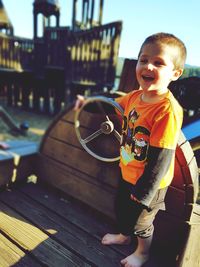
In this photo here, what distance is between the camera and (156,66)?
1.37 metres

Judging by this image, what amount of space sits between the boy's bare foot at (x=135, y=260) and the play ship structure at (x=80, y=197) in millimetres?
46

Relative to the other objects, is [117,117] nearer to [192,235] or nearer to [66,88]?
[192,235]

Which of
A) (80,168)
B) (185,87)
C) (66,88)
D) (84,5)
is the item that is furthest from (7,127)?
(84,5)

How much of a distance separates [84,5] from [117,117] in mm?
11119

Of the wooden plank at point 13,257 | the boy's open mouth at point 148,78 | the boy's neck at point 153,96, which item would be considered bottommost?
the wooden plank at point 13,257

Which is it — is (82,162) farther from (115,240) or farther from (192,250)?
(192,250)

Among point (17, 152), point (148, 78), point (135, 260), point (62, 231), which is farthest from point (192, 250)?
point (17, 152)

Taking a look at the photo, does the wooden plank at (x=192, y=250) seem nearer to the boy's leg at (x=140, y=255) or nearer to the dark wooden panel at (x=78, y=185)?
the boy's leg at (x=140, y=255)

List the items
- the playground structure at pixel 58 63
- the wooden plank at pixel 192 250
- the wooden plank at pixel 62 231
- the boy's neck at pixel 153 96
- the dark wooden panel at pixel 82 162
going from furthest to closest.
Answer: the playground structure at pixel 58 63
the dark wooden panel at pixel 82 162
the wooden plank at pixel 62 231
the wooden plank at pixel 192 250
the boy's neck at pixel 153 96

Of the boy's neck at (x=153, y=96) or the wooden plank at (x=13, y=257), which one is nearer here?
the boy's neck at (x=153, y=96)

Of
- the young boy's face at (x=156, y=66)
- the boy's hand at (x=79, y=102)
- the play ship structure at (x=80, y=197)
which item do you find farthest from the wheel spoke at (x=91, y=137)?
the young boy's face at (x=156, y=66)

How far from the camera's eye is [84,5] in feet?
37.3

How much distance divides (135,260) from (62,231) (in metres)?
0.63

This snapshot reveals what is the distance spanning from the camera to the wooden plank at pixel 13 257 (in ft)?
5.49
